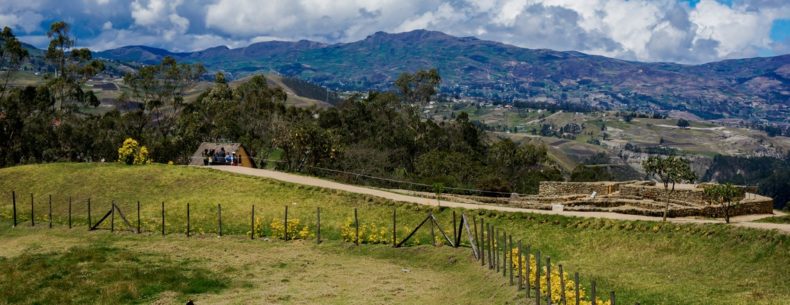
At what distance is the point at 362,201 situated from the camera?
52.3m

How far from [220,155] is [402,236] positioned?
134 feet

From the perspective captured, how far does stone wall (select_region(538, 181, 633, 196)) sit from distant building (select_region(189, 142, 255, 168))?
34382 mm

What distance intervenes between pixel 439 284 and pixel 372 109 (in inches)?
3934

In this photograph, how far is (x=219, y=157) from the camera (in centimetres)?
7719

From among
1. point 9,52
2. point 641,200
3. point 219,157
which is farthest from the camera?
point 9,52

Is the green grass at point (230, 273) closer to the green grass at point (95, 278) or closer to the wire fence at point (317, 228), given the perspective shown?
the green grass at point (95, 278)

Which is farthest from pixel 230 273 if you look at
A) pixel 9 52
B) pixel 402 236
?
pixel 9 52

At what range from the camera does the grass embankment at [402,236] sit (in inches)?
1109

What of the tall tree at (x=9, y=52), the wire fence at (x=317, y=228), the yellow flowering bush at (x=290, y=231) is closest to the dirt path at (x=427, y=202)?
the wire fence at (x=317, y=228)

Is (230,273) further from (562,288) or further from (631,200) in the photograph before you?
(631,200)

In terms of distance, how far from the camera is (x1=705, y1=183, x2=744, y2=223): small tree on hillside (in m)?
47.4

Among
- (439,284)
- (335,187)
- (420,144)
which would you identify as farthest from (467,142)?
(439,284)

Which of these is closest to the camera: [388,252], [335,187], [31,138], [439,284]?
[439,284]

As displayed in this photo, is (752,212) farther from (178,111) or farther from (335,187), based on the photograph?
(178,111)
